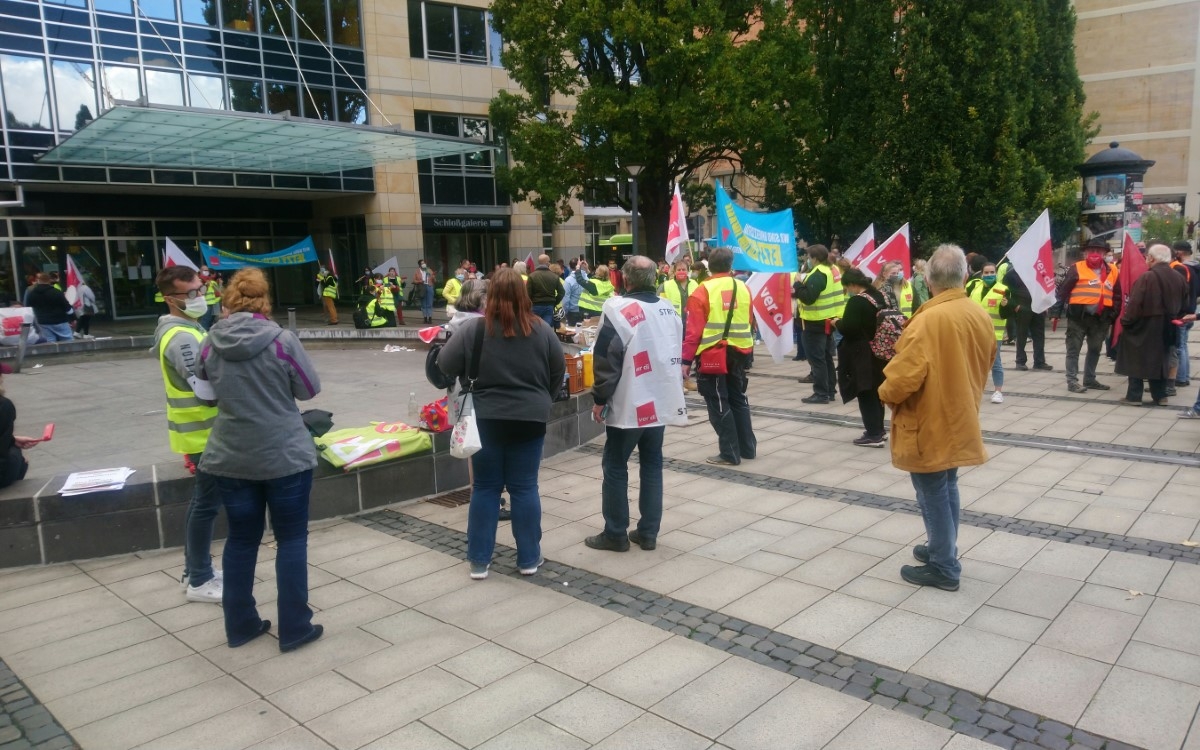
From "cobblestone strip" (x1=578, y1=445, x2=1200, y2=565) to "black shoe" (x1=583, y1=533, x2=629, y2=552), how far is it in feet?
5.96

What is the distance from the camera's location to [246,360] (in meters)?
3.87

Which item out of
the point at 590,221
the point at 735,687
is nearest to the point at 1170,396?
the point at 735,687

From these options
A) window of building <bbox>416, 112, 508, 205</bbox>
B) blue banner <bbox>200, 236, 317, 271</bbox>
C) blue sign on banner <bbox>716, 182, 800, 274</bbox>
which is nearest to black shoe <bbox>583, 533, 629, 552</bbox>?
blue sign on banner <bbox>716, 182, 800, 274</bbox>

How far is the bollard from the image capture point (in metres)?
13.9

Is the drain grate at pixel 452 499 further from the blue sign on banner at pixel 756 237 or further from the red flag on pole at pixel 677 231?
the red flag on pole at pixel 677 231

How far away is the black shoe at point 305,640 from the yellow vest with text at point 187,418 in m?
1.25

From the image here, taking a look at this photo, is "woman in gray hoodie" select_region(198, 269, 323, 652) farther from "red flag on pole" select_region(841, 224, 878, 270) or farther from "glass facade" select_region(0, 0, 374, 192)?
"glass facade" select_region(0, 0, 374, 192)

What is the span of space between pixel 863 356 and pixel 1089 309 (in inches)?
183

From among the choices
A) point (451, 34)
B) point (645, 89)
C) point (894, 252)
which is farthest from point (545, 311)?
point (451, 34)

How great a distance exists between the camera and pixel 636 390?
16.8 feet

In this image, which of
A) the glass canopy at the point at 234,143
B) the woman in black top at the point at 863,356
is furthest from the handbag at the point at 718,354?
the glass canopy at the point at 234,143

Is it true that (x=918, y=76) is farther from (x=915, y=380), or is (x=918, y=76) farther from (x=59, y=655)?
(x=59, y=655)

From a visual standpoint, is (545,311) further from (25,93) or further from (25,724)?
(25,93)

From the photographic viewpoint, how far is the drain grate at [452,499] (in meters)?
6.53
